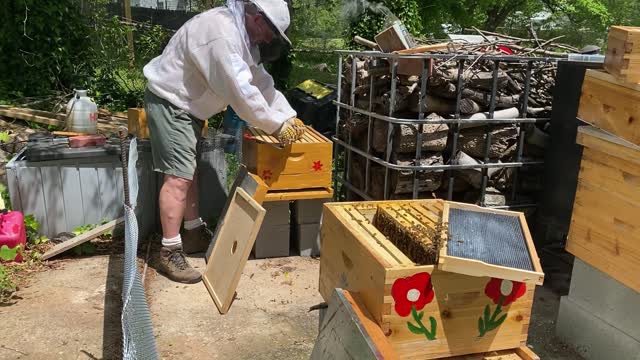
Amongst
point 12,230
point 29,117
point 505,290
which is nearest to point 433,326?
point 505,290

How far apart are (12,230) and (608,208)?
3.53m

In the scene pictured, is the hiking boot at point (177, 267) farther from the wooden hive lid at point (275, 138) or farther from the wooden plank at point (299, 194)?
the wooden hive lid at point (275, 138)

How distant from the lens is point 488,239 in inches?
78.7

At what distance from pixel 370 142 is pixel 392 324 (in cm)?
210

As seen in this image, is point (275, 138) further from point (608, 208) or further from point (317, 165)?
point (608, 208)

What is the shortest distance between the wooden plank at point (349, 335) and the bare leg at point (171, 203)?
200 centimetres

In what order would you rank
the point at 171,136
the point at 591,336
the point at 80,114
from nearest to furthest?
the point at 591,336 < the point at 171,136 < the point at 80,114

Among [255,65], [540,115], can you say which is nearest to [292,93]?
[255,65]

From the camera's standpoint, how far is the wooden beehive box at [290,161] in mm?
3734

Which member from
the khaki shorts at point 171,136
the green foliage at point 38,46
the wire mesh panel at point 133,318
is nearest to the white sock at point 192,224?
the khaki shorts at point 171,136

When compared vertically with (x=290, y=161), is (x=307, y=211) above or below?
below

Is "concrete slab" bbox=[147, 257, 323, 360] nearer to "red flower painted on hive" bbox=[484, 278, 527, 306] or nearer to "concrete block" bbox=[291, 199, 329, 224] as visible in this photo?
"concrete block" bbox=[291, 199, 329, 224]

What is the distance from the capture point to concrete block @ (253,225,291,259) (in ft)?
13.1

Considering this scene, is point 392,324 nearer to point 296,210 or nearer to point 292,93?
point 296,210
